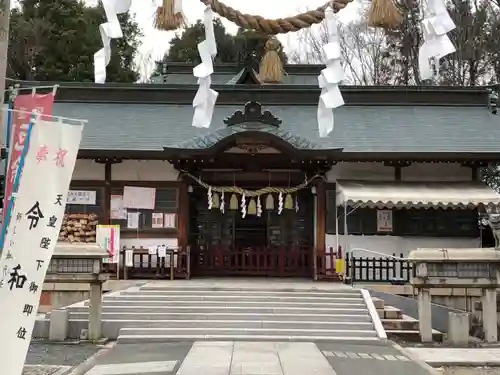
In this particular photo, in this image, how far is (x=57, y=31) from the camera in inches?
1227

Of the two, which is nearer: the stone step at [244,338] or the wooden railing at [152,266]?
the stone step at [244,338]

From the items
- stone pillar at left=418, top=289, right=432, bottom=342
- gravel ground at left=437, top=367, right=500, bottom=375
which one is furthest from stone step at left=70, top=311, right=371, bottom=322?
gravel ground at left=437, top=367, right=500, bottom=375

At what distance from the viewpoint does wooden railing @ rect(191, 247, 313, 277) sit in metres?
15.4

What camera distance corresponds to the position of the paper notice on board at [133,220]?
50.1ft

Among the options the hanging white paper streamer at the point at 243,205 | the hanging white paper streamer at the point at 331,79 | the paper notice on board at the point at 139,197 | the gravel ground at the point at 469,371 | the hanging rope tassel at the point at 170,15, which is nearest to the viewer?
the hanging rope tassel at the point at 170,15

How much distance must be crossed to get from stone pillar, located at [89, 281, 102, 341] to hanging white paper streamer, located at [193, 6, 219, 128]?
5.99 m

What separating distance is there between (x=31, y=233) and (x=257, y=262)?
10728 mm

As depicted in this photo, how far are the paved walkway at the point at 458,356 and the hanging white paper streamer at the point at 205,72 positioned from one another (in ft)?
17.5

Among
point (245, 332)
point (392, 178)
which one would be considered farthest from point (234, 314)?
point (392, 178)

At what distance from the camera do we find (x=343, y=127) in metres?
17.3

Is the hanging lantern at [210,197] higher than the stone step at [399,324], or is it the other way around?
the hanging lantern at [210,197]

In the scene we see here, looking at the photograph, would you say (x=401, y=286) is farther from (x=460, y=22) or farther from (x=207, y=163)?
(x=460, y=22)

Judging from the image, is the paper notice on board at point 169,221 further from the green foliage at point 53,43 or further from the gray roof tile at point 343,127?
the green foliage at point 53,43

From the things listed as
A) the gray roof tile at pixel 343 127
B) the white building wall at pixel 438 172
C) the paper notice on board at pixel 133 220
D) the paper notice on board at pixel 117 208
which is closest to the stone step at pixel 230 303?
the paper notice on board at pixel 133 220
